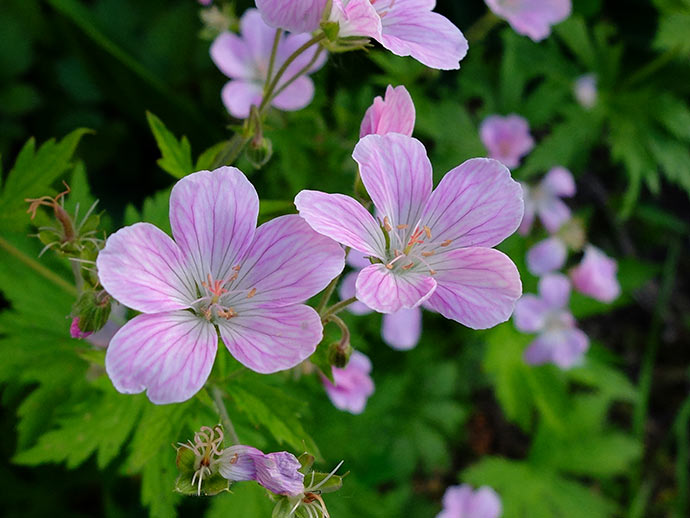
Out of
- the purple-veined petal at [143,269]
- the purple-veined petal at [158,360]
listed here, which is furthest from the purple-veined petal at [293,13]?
the purple-veined petal at [158,360]

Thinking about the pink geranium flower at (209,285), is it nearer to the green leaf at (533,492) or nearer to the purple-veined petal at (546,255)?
the purple-veined petal at (546,255)

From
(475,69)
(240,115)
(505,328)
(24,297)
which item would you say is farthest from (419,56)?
(505,328)

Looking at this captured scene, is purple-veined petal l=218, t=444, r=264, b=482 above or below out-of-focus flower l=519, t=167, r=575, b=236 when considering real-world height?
above

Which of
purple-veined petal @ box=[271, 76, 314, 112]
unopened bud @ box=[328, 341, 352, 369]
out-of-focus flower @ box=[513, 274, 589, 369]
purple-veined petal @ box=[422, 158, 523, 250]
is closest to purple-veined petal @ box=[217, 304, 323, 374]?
unopened bud @ box=[328, 341, 352, 369]

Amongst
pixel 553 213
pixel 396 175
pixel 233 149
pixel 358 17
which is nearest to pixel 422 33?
pixel 358 17

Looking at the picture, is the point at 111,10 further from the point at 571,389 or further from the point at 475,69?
the point at 571,389

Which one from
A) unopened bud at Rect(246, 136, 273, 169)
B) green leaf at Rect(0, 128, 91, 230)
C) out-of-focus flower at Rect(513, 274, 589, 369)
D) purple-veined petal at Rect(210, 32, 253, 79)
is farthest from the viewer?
out-of-focus flower at Rect(513, 274, 589, 369)

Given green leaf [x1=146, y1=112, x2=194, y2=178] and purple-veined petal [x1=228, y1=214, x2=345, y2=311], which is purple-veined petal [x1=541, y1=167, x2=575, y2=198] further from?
purple-veined petal [x1=228, y1=214, x2=345, y2=311]
